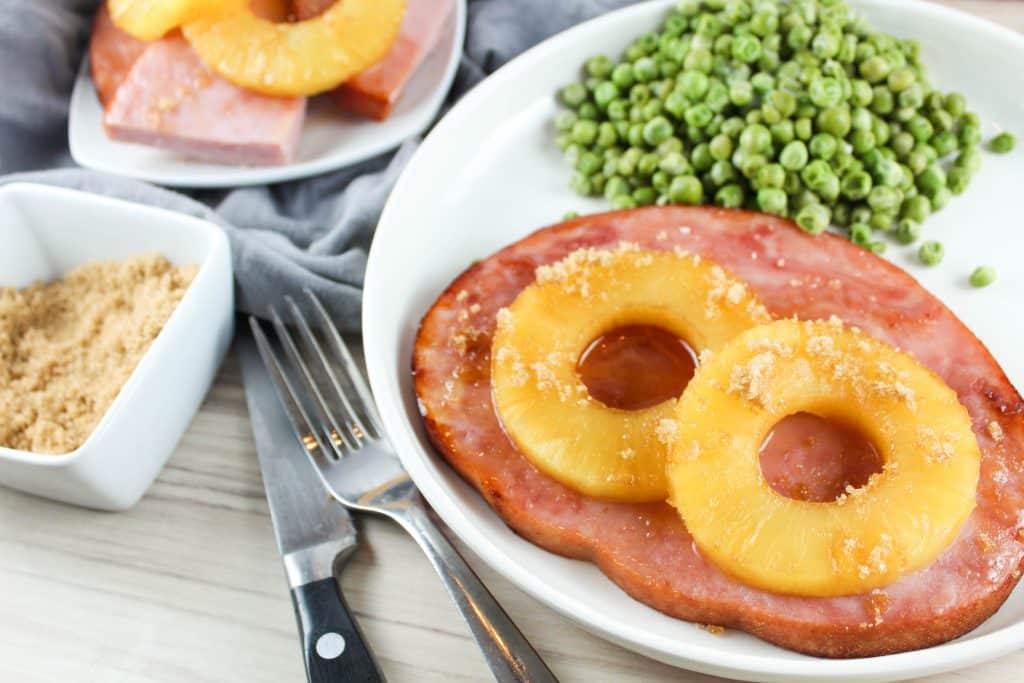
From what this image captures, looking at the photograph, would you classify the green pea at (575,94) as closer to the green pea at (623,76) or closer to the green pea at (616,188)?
the green pea at (623,76)

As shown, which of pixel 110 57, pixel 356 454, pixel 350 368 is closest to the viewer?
pixel 356 454

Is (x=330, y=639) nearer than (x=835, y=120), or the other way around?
(x=330, y=639)

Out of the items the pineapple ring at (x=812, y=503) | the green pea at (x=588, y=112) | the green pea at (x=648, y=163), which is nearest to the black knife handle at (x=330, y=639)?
the pineapple ring at (x=812, y=503)

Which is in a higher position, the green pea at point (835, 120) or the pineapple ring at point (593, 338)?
the green pea at point (835, 120)

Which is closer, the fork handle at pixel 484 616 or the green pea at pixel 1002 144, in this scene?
the fork handle at pixel 484 616

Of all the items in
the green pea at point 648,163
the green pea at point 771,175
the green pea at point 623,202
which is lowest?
the green pea at point 623,202

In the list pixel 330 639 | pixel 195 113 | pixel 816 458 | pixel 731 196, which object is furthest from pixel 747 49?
pixel 330 639

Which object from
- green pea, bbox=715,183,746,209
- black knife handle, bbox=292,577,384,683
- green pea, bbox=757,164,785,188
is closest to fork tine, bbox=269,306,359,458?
black knife handle, bbox=292,577,384,683

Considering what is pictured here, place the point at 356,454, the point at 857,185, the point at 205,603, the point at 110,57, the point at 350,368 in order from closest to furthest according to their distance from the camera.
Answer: the point at 205,603
the point at 356,454
the point at 350,368
the point at 857,185
the point at 110,57

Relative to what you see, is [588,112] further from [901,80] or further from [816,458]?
[816,458]
